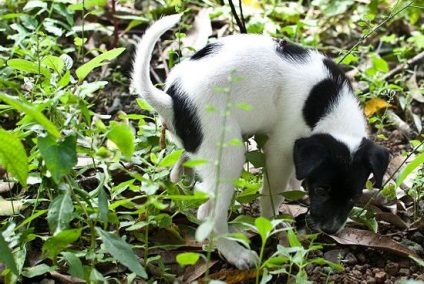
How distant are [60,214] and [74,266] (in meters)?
0.24

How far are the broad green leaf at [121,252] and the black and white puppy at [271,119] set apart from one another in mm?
604

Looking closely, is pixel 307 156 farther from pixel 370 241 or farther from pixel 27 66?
pixel 27 66

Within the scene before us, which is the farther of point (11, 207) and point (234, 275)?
point (11, 207)

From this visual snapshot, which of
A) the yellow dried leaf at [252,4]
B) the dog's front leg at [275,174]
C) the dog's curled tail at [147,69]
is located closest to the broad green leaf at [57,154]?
the dog's curled tail at [147,69]

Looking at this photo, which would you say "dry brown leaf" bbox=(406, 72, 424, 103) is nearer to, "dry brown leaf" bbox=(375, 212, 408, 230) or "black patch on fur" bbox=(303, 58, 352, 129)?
"dry brown leaf" bbox=(375, 212, 408, 230)

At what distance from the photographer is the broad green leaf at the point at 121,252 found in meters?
3.00

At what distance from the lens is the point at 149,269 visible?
350 cm

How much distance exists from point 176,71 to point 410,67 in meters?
2.83

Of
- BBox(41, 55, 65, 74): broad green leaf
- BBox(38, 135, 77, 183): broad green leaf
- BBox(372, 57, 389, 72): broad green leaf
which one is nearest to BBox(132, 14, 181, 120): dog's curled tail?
BBox(41, 55, 65, 74): broad green leaf

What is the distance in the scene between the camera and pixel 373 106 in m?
5.16

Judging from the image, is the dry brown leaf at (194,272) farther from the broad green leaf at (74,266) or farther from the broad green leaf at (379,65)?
the broad green leaf at (379,65)

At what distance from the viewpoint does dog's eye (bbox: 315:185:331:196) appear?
11.7ft

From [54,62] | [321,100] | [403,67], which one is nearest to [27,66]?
[54,62]

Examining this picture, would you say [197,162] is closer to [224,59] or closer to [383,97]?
[224,59]
